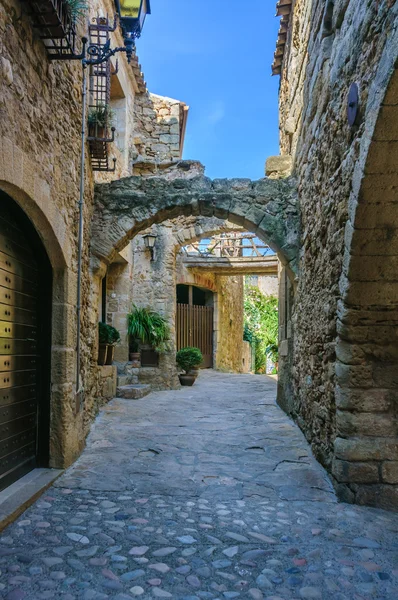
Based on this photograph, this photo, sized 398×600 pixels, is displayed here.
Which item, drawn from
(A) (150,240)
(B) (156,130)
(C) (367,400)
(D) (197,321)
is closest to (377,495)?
(C) (367,400)

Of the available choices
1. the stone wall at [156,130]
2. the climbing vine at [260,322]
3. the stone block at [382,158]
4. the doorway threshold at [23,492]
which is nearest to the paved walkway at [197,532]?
the doorway threshold at [23,492]

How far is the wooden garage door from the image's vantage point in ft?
9.72

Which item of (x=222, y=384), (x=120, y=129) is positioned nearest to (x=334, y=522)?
(x=222, y=384)

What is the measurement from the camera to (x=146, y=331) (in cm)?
902

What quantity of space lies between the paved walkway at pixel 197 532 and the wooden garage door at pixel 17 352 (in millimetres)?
379

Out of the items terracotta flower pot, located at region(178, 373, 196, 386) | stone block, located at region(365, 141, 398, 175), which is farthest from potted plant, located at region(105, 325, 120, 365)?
stone block, located at region(365, 141, 398, 175)

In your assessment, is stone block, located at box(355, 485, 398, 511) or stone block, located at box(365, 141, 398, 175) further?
stone block, located at box(355, 485, 398, 511)

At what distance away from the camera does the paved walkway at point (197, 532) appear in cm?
197

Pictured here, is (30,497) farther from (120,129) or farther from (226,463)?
(120,129)

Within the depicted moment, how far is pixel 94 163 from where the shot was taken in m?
5.30

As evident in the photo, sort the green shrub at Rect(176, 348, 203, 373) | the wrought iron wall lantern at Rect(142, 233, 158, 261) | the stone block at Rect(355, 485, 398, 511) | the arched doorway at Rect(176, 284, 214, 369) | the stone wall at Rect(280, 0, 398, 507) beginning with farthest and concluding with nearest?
the arched doorway at Rect(176, 284, 214, 369)
the green shrub at Rect(176, 348, 203, 373)
the wrought iron wall lantern at Rect(142, 233, 158, 261)
the stone block at Rect(355, 485, 398, 511)
the stone wall at Rect(280, 0, 398, 507)

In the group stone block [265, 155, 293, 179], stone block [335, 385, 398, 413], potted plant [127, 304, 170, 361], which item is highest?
stone block [265, 155, 293, 179]

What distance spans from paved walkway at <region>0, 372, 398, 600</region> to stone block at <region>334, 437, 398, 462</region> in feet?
1.03

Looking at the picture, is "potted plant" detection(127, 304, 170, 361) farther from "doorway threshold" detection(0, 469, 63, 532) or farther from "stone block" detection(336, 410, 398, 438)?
"stone block" detection(336, 410, 398, 438)
